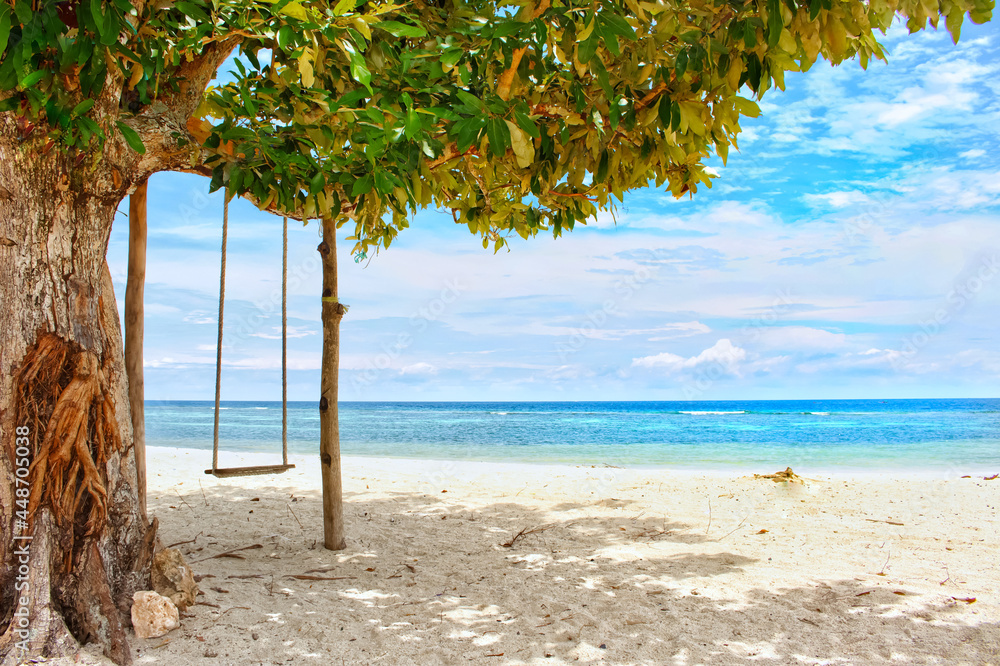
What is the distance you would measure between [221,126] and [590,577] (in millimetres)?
3284

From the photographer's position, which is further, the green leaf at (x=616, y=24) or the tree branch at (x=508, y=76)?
the tree branch at (x=508, y=76)

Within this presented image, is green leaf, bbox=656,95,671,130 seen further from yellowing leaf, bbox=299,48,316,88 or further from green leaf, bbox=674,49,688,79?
yellowing leaf, bbox=299,48,316,88

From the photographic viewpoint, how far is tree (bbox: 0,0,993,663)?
2088 mm

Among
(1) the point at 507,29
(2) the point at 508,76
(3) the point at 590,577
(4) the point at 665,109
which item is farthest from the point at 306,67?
(3) the point at 590,577

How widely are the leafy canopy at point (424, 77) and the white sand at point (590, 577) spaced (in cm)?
212

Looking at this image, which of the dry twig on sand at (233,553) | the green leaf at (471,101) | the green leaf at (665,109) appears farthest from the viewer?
the dry twig on sand at (233,553)

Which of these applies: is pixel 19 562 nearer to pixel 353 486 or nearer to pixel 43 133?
pixel 43 133

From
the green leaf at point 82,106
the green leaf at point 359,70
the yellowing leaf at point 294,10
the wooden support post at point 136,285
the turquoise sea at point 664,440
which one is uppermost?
the yellowing leaf at point 294,10

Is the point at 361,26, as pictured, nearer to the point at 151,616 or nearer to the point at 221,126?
the point at 221,126

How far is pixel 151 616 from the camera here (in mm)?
2771

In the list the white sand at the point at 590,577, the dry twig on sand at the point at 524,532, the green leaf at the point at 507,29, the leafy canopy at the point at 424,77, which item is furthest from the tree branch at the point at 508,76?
the dry twig on sand at the point at 524,532

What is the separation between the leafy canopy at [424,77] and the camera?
2006 mm

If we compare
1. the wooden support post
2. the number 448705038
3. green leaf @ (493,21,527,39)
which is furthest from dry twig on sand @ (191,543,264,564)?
green leaf @ (493,21,527,39)

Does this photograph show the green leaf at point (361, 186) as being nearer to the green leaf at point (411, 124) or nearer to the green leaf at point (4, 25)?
the green leaf at point (411, 124)
